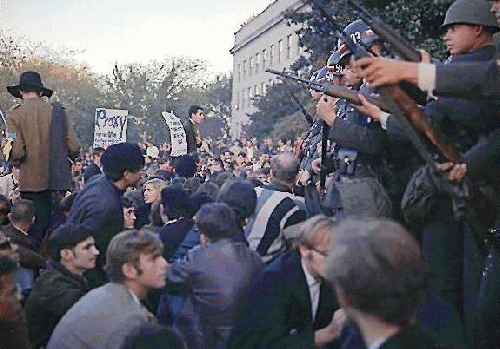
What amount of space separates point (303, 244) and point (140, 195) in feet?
17.0

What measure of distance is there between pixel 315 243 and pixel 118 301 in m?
1.01

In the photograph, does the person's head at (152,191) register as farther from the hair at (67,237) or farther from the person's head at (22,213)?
the hair at (67,237)

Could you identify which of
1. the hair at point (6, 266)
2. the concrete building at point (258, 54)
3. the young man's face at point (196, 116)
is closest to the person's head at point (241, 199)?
the hair at point (6, 266)

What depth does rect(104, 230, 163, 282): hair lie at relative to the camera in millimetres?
4594

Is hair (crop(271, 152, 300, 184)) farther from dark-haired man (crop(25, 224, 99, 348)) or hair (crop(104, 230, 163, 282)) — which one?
hair (crop(104, 230, 163, 282))

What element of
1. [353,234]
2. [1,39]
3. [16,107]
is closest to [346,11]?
[16,107]

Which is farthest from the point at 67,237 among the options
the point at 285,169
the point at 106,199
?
the point at 285,169

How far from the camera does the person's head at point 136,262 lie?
459 centimetres

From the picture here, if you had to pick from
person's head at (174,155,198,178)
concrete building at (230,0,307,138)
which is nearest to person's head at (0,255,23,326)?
person's head at (174,155,198,178)

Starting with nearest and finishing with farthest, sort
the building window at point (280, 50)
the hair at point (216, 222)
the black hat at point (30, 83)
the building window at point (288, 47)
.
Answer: the hair at point (216, 222) → the black hat at point (30, 83) → the building window at point (288, 47) → the building window at point (280, 50)

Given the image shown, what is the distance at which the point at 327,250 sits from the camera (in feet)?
14.1

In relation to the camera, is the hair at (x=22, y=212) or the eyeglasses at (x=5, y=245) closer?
the eyeglasses at (x=5, y=245)

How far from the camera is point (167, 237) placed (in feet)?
21.7

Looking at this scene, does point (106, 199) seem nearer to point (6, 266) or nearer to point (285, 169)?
point (285, 169)
